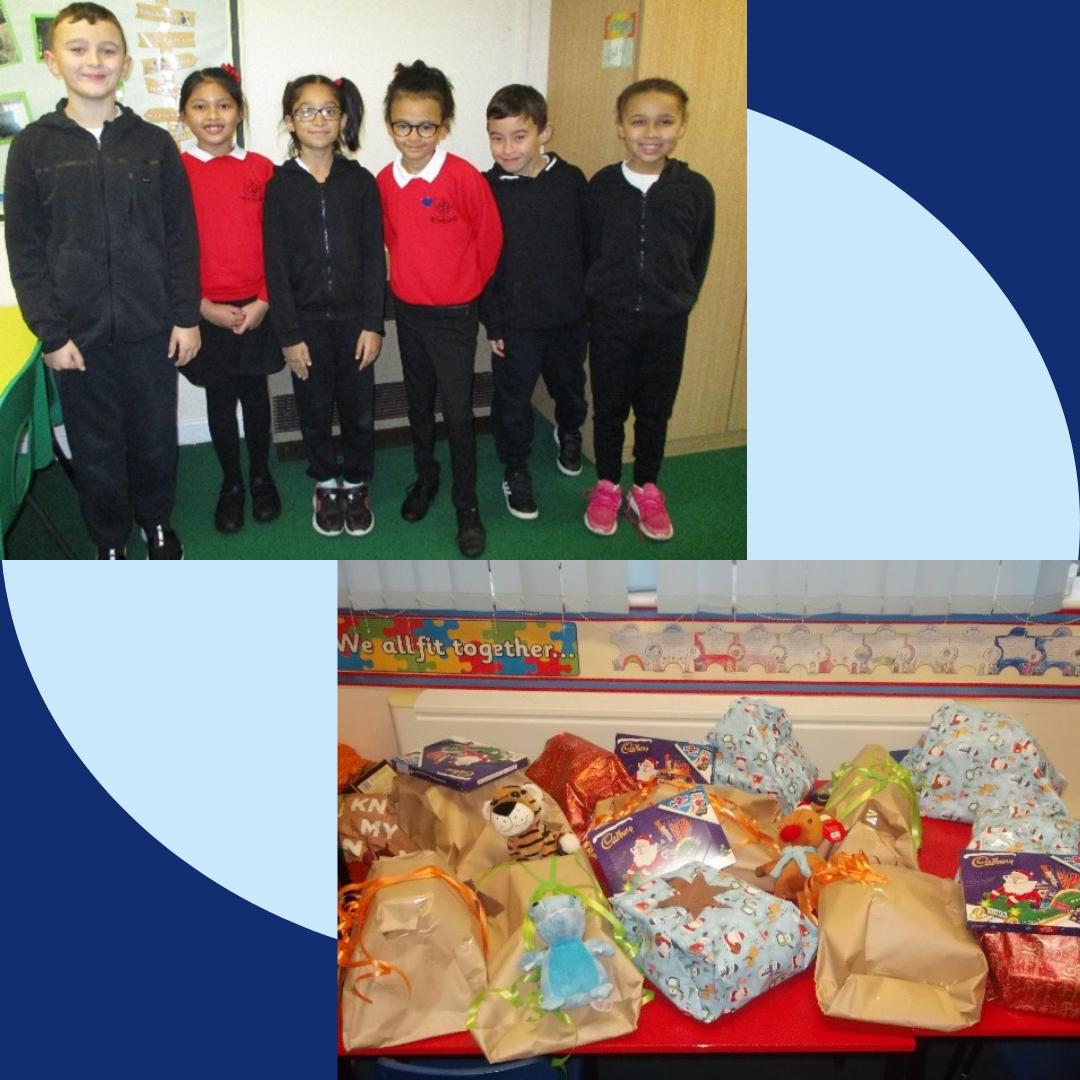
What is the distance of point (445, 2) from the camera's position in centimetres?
142

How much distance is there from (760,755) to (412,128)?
111 cm

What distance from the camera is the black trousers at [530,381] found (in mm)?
1673

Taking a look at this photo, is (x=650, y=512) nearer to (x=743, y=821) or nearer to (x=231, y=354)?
(x=743, y=821)

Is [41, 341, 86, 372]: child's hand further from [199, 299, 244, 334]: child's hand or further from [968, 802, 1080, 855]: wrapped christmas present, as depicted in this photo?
[968, 802, 1080, 855]: wrapped christmas present

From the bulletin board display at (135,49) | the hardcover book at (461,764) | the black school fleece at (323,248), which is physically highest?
the bulletin board display at (135,49)

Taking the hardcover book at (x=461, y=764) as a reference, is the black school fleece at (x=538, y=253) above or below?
above

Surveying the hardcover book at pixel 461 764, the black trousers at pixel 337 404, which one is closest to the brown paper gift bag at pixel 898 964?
the hardcover book at pixel 461 764

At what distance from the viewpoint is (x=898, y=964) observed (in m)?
1.40

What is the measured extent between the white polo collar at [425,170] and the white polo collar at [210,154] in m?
0.21

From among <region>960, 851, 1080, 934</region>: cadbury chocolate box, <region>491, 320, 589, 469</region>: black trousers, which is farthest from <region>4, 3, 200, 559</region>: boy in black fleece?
<region>960, 851, 1080, 934</region>: cadbury chocolate box

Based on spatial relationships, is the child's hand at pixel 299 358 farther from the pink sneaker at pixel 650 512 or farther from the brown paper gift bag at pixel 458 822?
the brown paper gift bag at pixel 458 822

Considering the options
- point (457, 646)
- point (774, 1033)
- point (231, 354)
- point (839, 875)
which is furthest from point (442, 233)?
point (774, 1033)

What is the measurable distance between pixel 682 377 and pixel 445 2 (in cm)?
63

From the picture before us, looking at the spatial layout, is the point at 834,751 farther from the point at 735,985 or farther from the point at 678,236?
the point at 678,236
